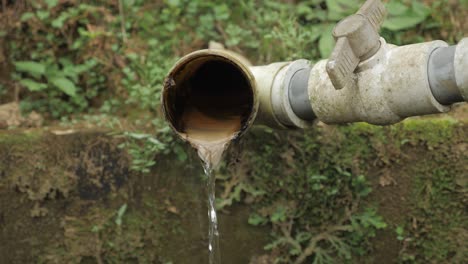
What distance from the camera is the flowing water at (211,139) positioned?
7.91 ft

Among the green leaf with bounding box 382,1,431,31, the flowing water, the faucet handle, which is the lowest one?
the flowing water

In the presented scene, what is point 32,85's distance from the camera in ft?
10.6

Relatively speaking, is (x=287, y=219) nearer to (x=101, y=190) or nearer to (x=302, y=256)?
(x=302, y=256)

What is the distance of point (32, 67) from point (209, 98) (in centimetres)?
119

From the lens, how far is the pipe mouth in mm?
2322

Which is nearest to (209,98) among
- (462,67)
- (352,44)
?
(352,44)

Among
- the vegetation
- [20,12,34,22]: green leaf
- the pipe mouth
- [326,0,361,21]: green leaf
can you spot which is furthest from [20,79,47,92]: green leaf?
[326,0,361,21]: green leaf

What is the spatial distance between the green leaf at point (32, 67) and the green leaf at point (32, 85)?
6cm

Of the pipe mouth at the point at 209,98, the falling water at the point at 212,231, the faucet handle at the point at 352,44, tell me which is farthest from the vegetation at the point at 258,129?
the faucet handle at the point at 352,44

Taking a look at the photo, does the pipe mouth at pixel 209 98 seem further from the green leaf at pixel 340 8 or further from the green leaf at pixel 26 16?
the green leaf at pixel 26 16

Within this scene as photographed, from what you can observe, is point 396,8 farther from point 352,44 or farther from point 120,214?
point 120,214

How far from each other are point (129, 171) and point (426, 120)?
148 centimetres

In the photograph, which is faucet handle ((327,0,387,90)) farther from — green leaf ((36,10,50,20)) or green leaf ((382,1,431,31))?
green leaf ((36,10,50,20))

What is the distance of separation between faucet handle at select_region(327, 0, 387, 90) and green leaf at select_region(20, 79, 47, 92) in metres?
1.92
